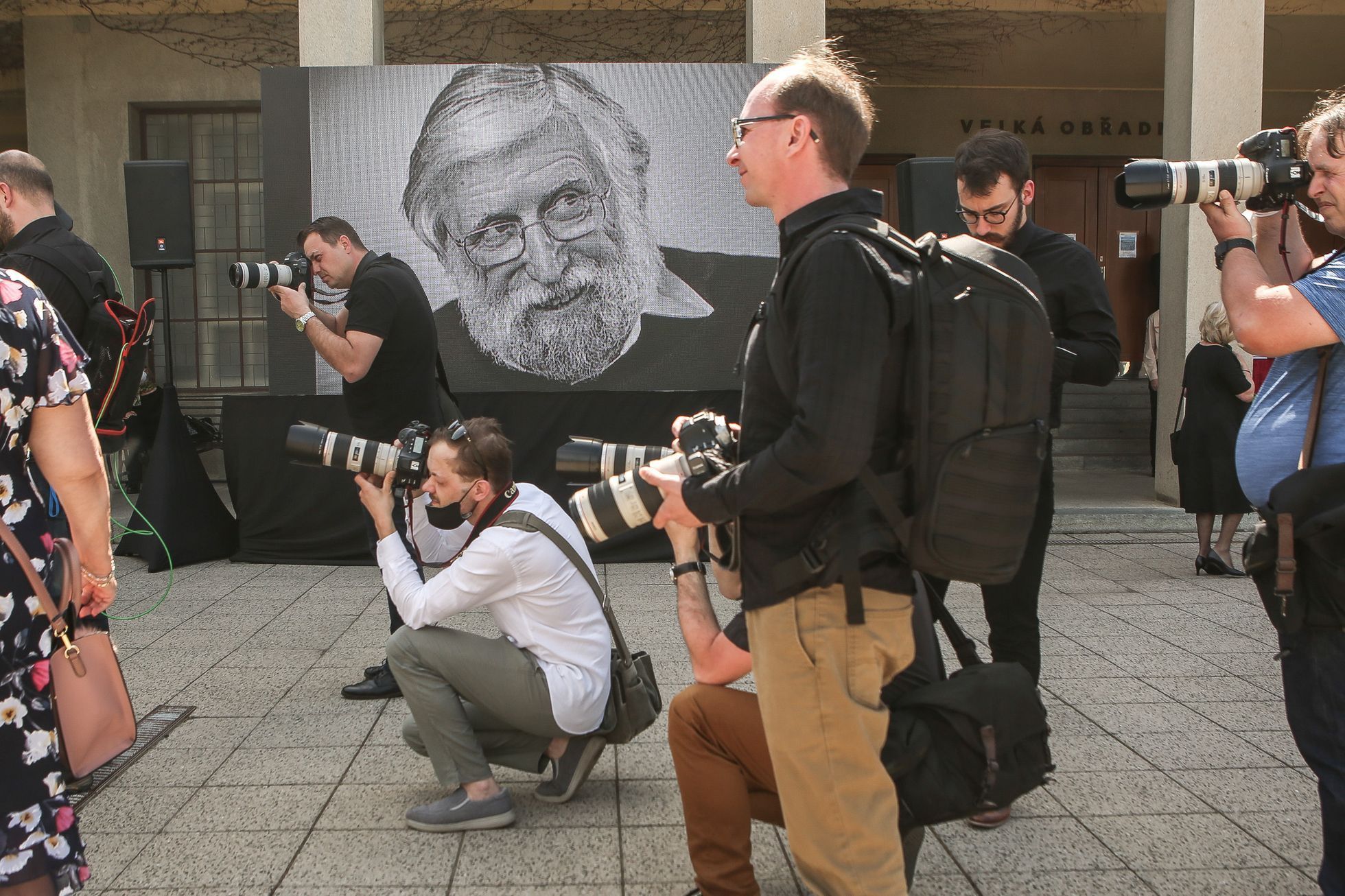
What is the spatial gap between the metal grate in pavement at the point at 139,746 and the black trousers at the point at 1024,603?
→ 2.47 meters

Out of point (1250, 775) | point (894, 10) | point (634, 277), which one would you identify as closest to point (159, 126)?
point (634, 277)

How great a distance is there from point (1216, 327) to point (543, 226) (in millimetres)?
4681

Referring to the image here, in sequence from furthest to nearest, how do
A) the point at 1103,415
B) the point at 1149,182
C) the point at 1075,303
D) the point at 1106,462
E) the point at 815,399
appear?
1. the point at 1103,415
2. the point at 1106,462
3. the point at 1075,303
4. the point at 1149,182
5. the point at 815,399

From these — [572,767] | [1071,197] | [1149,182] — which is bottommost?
[572,767]

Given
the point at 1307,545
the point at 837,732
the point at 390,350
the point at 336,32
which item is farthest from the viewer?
the point at 336,32

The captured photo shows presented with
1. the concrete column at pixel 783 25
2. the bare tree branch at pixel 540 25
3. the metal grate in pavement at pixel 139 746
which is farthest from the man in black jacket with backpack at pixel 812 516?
the bare tree branch at pixel 540 25

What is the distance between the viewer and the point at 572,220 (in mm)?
8703

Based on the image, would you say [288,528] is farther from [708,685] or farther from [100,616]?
[708,685]

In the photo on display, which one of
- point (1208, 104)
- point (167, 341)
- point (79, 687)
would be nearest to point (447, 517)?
point (79, 687)

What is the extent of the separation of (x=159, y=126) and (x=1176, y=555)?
9.97 metres

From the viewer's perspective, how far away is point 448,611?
3.22 metres

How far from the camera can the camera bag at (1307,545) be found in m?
2.24

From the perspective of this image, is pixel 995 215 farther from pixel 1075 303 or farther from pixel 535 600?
pixel 535 600

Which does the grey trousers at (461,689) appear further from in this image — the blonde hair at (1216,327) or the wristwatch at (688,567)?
the blonde hair at (1216,327)
